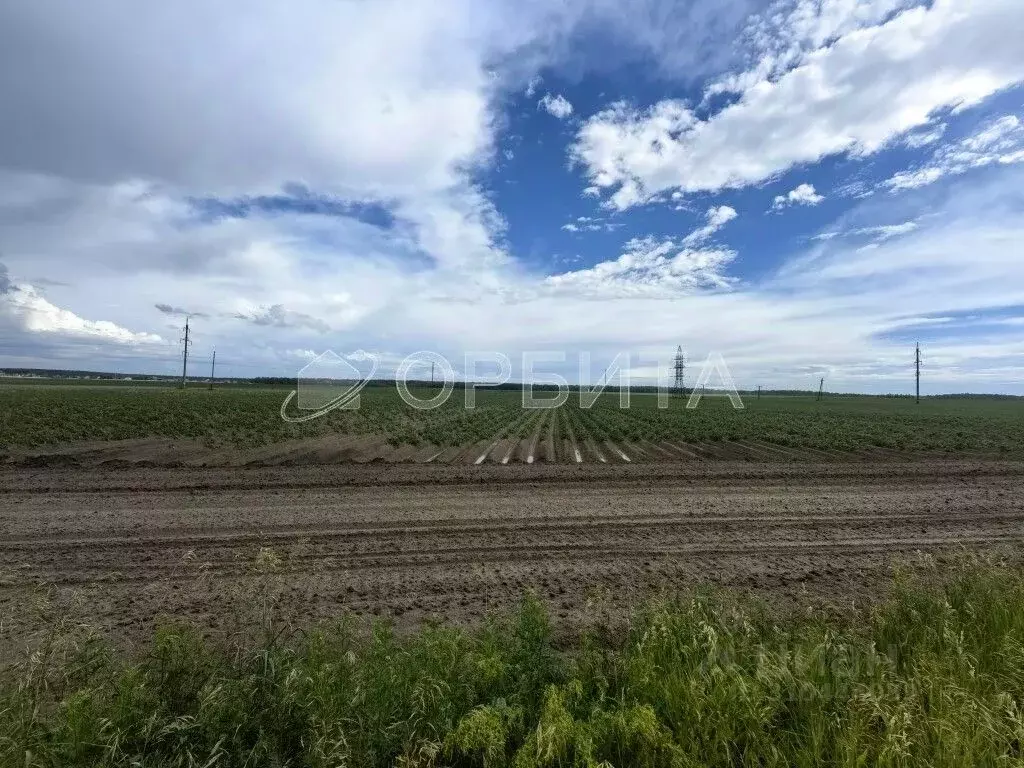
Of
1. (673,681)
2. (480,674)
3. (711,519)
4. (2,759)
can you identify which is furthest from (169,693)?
(711,519)

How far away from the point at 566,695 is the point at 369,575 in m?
3.88

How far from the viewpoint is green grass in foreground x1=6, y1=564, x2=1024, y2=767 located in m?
2.99

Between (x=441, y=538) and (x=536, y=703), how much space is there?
192 inches

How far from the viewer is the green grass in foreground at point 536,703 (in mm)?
2990

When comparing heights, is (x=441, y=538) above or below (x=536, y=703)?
below

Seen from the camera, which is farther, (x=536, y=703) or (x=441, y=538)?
(x=441, y=538)

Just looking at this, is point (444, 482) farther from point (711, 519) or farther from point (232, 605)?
point (232, 605)

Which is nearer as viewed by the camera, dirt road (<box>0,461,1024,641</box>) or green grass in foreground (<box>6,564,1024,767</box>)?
green grass in foreground (<box>6,564,1024,767</box>)

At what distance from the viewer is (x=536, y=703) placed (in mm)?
3580

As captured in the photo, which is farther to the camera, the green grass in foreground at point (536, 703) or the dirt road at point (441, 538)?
the dirt road at point (441, 538)

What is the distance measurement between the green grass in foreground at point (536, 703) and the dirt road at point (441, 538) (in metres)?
1.00

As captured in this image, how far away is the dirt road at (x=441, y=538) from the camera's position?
5.96 metres

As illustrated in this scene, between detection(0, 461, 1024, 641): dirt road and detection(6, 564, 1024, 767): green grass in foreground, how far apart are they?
1.00 metres

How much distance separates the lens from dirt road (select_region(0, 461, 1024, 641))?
19.6ft
